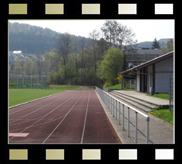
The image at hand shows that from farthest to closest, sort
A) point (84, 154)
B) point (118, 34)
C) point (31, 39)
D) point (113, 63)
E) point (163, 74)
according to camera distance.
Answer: point (31, 39)
point (118, 34)
point (113, 63)
point (163, 74)
point (84, 154)

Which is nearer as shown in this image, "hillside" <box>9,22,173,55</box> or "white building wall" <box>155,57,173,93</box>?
"white building wall" <box>155,57,173,93</box>

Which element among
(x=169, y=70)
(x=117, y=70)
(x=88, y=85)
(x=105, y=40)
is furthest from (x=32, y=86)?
(x=169, y=70)

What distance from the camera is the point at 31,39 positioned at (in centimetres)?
10488

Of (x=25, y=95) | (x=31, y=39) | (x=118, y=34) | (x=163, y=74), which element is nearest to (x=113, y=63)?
(x=118, y=34)

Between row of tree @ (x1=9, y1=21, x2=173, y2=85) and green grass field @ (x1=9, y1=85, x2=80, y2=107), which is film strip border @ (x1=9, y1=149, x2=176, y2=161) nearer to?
green grass field @ (x1=9, y1=85, x2=80, y2=107)

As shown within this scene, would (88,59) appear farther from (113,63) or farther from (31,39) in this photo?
(31,39)

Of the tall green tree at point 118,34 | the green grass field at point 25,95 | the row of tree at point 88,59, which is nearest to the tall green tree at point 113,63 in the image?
the row of tree at point 88,59

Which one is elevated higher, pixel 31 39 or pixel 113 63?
pixel 31 39

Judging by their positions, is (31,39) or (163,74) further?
(31,39)

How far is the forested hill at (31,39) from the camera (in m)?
100

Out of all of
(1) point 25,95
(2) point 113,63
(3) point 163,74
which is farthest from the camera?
(2) point 113,63

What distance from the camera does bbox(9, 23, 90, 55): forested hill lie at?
3944 inches

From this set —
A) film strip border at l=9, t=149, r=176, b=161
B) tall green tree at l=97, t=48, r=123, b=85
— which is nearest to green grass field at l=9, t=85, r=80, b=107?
tall green tree at l=97, t=48, r=123, b=85

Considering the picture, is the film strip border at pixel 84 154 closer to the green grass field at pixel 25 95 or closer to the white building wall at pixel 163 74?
the green grass field at pixel 25 95
